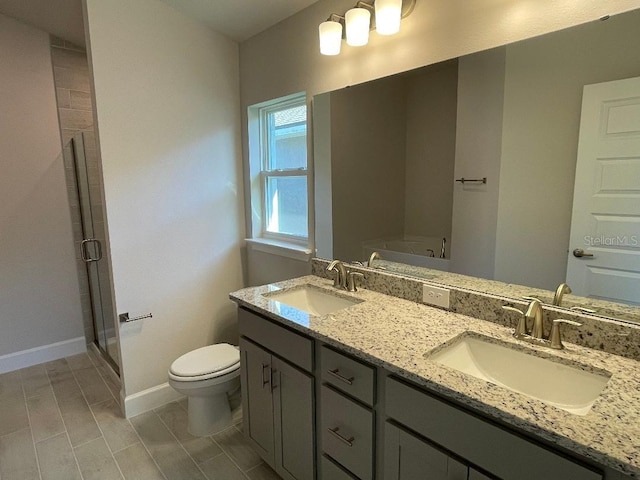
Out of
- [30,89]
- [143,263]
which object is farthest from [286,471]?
[30,89]

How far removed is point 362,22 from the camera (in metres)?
1.69

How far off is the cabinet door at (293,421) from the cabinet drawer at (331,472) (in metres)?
0.06

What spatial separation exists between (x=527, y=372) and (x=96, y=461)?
2161 millimetres

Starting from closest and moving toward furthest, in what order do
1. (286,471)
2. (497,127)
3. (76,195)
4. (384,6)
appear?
(497,127) → (384,6) → (286,471) → (76,195)

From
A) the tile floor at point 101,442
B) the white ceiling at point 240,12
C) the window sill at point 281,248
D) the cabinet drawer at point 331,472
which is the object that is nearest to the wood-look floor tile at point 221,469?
the tile floor at point 101,442

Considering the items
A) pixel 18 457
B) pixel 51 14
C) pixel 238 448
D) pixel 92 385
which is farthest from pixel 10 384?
pixel 51 14

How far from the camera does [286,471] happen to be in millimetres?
1694

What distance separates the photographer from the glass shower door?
2.60 metres

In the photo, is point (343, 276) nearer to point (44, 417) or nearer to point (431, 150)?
point (431, 150)

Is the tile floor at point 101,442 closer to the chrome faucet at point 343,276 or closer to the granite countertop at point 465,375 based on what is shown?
the granite countertop at point 465,375

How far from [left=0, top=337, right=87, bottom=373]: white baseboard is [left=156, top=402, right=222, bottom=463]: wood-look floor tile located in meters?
1.34

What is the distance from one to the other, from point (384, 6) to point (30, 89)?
9.15 feet

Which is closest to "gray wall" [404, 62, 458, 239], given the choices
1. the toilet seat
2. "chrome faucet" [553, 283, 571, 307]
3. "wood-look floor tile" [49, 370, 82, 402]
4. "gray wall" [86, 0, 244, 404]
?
"chrome faucet" [553, 283, 571, 307]

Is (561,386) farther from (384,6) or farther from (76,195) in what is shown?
(76,195)
